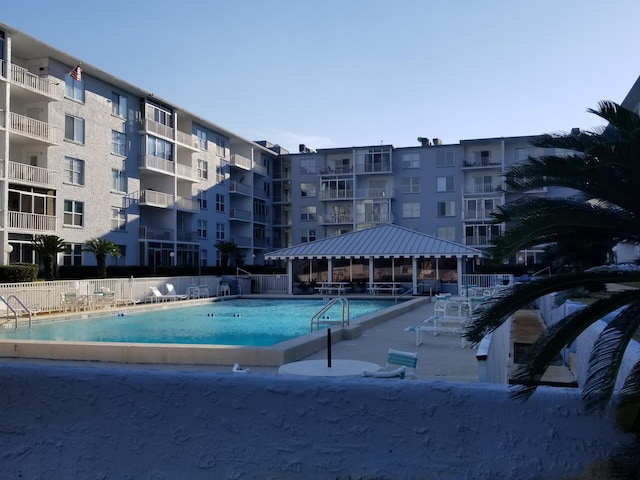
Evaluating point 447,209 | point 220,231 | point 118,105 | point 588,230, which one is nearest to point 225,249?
point 220,231

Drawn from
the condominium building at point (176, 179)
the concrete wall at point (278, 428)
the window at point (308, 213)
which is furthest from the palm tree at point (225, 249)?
the concrete wall at point (278, 428)

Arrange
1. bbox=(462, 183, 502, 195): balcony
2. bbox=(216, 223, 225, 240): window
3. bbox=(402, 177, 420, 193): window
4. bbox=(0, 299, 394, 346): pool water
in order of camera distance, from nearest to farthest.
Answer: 1. bbox=(0, 299, 394, 346): pool water
2. bbox=(216, 223, 225, 240): window
3. bbox=(462, 183, 502, 195): balcony
4. bbox=(402, 177, 420, 193): window

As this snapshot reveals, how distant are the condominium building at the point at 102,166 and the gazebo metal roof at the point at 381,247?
1144cm

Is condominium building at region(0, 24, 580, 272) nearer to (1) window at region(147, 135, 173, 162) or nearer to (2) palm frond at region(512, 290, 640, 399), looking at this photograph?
(1) window at region(147, 135, 173, 162)

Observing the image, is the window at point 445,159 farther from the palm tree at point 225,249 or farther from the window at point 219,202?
the palm tree at point 225,249

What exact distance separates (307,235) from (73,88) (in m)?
30.6

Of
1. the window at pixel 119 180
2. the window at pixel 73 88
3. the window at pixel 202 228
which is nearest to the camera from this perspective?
the window at pixel 73 88

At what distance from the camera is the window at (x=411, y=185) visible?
57938 millimetres

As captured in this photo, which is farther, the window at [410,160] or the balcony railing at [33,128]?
the window at [410,160]

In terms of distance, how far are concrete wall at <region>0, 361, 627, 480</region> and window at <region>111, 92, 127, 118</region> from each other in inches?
1489

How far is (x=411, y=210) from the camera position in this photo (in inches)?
2283

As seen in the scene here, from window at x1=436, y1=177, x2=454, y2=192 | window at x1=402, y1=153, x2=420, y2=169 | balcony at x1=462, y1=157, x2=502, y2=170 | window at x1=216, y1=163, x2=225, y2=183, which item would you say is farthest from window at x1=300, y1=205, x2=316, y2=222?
balcony at x1=462, y1=157, x2=502, y2=170

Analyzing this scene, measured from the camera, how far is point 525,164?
4.21 meters

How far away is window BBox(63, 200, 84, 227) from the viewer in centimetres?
3509
